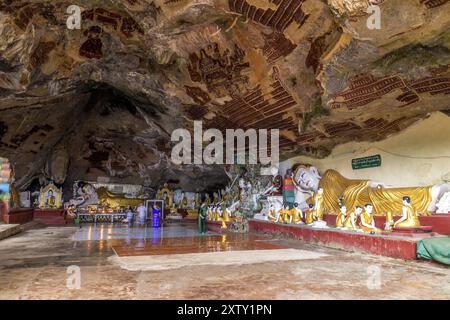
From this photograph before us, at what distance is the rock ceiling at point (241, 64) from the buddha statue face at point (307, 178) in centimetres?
55

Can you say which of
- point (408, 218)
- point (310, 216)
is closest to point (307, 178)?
point (310, 216)

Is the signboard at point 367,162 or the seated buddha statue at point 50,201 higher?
the signboard at point 367,162

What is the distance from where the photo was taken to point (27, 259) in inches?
223

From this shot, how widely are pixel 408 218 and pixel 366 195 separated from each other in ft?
6.28

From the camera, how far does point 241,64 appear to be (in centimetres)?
804

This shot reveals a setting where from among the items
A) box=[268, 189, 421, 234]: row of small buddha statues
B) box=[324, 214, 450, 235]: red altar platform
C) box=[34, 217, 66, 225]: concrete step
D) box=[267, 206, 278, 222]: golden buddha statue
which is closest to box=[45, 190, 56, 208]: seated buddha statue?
box=[34, 217, 66, 225]: concrete step

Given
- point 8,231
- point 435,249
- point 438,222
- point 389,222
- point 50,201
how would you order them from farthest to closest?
point 50,201
point 8,231
point 389,222
point 438,222
point 435,249

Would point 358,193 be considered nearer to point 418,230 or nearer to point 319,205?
point 319,205

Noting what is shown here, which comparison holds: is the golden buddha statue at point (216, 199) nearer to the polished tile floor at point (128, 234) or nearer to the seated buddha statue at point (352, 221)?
the polished tile floor at point (128, 234)

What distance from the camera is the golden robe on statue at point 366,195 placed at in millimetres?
7023

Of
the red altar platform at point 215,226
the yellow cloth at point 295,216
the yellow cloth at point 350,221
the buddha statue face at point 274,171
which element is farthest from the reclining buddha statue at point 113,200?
the yellow cloth at point 350,221
